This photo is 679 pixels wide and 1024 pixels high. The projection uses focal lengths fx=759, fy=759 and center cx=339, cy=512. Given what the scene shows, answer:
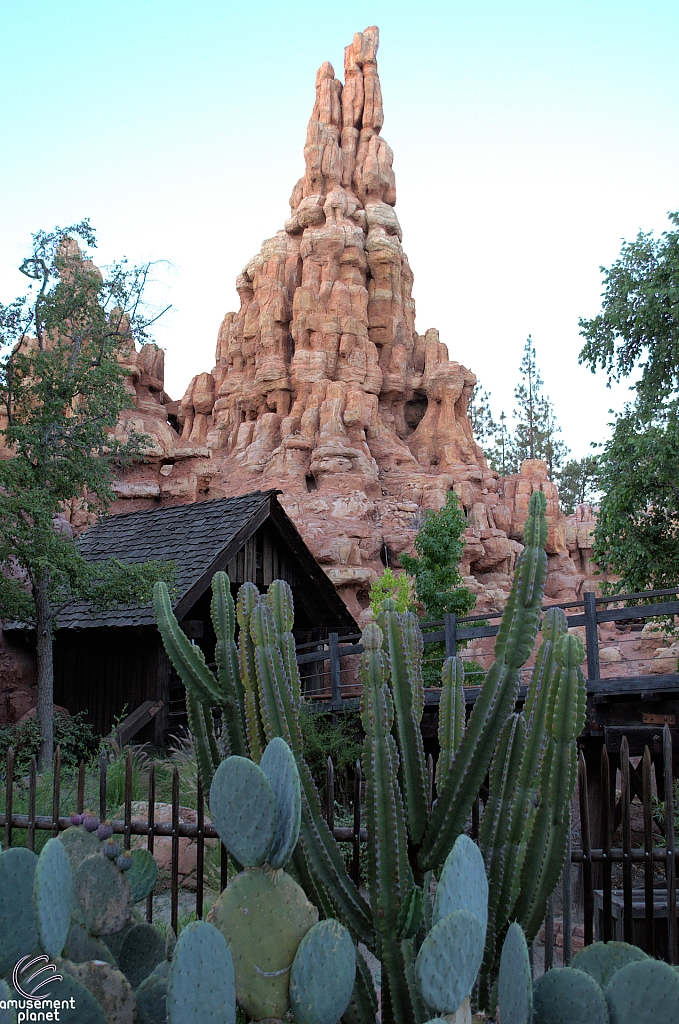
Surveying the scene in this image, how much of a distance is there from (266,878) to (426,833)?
108 centimetres

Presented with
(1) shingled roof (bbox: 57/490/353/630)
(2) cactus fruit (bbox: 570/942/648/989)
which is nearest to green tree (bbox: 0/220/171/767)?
(1) shingled roof (bbox: 57/490/353/630)

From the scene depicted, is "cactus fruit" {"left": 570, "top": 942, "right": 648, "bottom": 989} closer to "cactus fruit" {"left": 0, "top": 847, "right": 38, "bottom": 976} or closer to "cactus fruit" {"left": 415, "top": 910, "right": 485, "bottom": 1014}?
"cactus fruit" {"left": 415, "top": 910, "right": 485, "bottom": 1014}

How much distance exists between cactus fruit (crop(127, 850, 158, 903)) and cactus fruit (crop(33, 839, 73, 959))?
854 millimetres

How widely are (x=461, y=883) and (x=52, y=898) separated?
1.29 meters

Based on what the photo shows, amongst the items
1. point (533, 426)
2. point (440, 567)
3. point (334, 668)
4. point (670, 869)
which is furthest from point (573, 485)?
point (670, 869)

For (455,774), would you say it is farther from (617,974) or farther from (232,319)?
(232,319)

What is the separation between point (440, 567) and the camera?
17.7 m

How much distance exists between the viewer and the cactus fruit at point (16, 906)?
2.68 metres

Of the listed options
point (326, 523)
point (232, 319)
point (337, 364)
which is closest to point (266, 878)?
point (326, 523)

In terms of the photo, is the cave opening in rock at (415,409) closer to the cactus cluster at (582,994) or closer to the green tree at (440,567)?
the green tree at (440,567)

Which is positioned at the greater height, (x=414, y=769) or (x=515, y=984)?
(x=414, y=769)

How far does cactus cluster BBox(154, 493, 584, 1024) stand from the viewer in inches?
123

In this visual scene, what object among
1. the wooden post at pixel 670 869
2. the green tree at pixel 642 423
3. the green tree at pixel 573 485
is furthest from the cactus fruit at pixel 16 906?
the green tree at pixel 573 485

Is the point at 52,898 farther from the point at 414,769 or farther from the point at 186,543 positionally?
the point at 186,543
